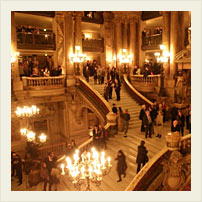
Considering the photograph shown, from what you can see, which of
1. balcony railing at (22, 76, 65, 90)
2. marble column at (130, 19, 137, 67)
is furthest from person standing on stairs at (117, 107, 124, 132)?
marble column at (130, 19, 137, 67)

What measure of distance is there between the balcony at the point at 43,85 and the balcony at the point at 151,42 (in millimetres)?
7363

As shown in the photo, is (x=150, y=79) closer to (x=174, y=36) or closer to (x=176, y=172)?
(x=174, y=36)

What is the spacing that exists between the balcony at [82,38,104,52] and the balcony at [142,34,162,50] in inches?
135

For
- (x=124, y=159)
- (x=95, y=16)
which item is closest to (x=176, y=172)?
(x=124, y=159)

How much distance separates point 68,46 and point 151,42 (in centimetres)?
648

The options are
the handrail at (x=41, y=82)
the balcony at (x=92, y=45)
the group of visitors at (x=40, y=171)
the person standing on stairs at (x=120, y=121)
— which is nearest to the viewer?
the group of visitors at (x=40, y=171)

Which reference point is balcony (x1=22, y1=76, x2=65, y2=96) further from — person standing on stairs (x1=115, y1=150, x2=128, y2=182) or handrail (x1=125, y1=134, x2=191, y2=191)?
handrail (x1=125, y1=134, x2=191, y2=191)

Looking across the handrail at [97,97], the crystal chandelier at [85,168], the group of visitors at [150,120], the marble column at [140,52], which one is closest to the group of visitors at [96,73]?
the handrail at [97,97]

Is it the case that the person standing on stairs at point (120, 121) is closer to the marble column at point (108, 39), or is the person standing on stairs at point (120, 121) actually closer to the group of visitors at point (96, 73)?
the group of visitors at point (96, 73)

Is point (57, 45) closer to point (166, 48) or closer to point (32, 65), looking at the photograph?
point (32, 65)

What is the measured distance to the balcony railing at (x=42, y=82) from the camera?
44.4 feet

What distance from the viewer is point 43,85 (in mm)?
13898

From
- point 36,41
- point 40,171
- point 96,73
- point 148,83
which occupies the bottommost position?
point 40,171

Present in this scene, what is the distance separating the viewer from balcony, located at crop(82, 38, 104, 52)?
57.7 ft
